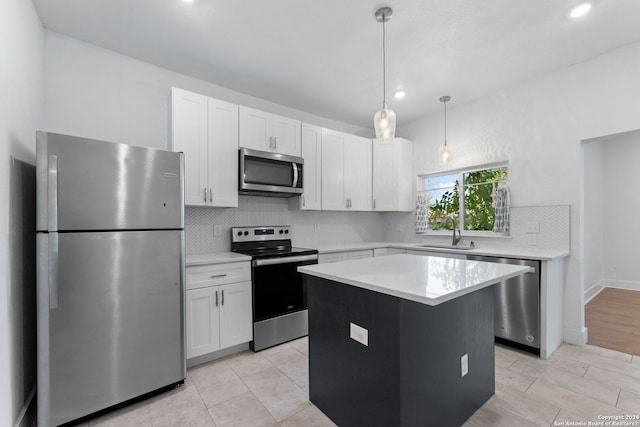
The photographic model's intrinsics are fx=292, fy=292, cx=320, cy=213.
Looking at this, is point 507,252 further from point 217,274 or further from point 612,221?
point 612,221

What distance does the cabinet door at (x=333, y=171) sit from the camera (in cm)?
364

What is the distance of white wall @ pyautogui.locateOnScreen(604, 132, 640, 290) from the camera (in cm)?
463

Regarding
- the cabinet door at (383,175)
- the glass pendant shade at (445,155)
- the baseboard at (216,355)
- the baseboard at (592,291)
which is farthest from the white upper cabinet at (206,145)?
the baseboard at (592,291)

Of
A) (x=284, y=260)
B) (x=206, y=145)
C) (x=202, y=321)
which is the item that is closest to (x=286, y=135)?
(x=206, y=145)

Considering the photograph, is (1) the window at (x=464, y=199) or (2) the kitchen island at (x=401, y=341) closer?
(2) the kitchen island at (x=401, y=341)

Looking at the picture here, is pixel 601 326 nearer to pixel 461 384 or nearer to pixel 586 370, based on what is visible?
pixel 586 370

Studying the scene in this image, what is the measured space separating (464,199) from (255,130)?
279 cm

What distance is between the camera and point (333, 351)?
1.76 meters

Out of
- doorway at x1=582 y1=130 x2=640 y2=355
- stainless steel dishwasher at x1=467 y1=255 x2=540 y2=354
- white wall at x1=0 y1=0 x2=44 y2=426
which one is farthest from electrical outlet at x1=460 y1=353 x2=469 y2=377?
doorway at x1=582 y1=130 x2=640 y2=355

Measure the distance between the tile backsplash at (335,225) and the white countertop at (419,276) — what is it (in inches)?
61.7

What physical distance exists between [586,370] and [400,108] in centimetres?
322

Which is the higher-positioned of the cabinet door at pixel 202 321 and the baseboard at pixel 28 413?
the cabinet door at pixel 202 321

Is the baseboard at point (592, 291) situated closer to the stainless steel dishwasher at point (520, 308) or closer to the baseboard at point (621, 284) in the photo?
the baseboard at point (621, 284)

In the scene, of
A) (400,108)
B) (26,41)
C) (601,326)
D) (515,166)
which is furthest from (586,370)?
(26,41)
